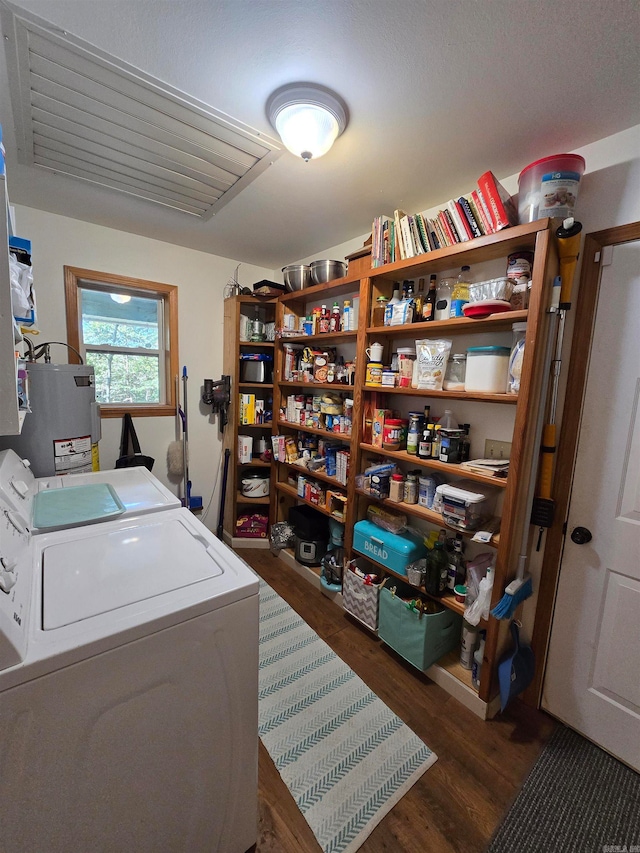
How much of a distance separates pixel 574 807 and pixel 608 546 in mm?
932

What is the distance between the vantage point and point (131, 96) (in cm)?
118

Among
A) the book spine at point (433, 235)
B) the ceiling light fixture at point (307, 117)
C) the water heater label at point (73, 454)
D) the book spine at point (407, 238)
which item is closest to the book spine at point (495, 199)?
the book spine at point (433, 235)

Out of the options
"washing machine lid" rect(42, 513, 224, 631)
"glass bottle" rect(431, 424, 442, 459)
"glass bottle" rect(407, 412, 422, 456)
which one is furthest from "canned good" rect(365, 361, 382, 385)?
"washing machine lid" rect(42, 513, 224, 631)

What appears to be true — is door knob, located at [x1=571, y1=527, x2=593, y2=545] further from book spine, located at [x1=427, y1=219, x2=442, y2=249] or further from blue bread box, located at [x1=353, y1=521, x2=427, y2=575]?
book spine, located at [x1=427, y1=219, x2=442, y2=249]

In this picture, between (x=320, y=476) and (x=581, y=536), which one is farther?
(x=320, y=476)

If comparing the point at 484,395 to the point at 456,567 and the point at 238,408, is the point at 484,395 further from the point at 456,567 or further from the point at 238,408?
the point at 238,408

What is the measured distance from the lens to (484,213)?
142cm

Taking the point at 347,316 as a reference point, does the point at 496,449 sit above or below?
below

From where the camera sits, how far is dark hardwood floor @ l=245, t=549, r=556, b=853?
A: 1113mm

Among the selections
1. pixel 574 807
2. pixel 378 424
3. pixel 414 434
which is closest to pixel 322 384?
pixel 378 424

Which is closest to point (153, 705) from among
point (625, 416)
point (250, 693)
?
point (250, 693)

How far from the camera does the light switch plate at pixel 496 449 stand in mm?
1581

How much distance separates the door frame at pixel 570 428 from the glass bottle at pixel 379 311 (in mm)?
924

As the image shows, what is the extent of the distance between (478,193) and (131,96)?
1368mm
